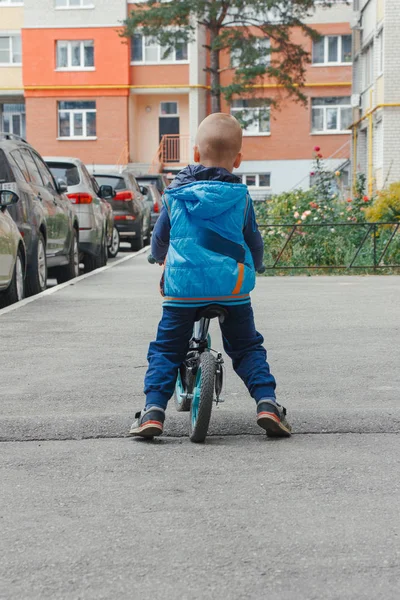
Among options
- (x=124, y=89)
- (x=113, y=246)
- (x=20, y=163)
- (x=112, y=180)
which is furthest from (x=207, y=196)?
(x=124, y=89)

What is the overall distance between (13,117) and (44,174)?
4475 centimetres

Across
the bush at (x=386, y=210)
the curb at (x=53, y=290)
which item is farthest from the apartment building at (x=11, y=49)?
the bush at (x=386, y=210)

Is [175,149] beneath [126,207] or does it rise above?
above

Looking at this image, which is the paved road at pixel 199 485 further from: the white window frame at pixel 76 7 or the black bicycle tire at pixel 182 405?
the white window frame at pixel 76 7

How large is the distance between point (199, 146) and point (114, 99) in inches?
1974

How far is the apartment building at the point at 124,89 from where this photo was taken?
54688 millimetres

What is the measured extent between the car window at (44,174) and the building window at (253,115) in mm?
33239

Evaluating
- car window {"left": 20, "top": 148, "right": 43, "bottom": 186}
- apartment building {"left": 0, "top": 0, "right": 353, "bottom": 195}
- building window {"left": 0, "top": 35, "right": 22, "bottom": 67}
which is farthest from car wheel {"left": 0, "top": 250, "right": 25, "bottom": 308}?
building window {"left": 0, "top": 35, "right": 22, "bottom": 67}

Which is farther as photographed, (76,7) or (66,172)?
(76,7)

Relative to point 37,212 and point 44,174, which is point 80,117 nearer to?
point 44,174

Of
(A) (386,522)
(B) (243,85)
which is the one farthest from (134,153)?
(A) (386,522)

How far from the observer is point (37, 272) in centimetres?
1389

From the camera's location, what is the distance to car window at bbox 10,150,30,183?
44.9 feet

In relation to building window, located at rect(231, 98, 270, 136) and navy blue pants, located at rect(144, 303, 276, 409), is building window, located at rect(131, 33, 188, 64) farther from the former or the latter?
navy blue pants, located at rect(144, 303, 276, 409)
